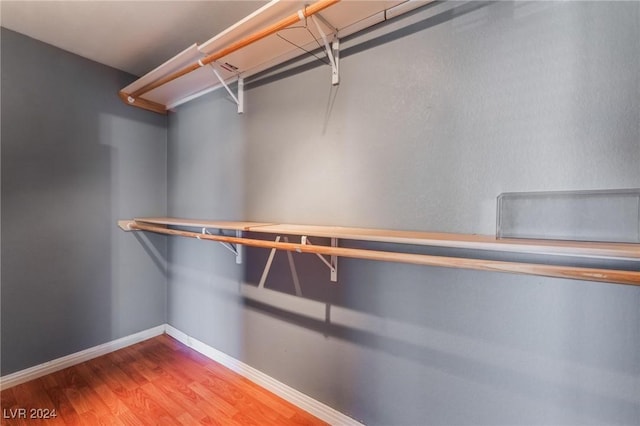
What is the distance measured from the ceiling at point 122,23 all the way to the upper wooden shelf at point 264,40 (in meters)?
0.20

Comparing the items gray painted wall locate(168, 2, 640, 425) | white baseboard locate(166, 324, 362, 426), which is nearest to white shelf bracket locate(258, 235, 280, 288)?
gray painted wall locate(168, 2, 640, 425)

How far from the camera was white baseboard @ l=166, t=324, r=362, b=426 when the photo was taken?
4.72 ft

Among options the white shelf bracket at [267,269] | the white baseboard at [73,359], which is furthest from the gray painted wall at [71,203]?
the white shelf bracket at [267,269]

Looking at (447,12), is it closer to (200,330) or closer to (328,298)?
(328,298)

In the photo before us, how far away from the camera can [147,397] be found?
5.42 ft

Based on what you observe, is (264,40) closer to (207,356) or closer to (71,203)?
(71,203)

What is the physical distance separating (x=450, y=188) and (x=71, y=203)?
8.09 feet

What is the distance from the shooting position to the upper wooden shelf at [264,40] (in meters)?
1.15

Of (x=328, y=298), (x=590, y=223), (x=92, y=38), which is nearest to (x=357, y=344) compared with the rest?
(x=328, y=298)

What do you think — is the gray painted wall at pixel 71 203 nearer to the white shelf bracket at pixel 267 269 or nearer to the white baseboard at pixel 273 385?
the white baseboard at pixel 273 385

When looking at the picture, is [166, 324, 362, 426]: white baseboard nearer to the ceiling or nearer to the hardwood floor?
the hardwood floor

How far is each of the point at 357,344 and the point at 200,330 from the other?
1.44m

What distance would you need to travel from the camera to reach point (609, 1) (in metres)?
0.85

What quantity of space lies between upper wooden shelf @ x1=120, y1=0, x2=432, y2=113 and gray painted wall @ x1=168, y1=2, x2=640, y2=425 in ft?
0.31
